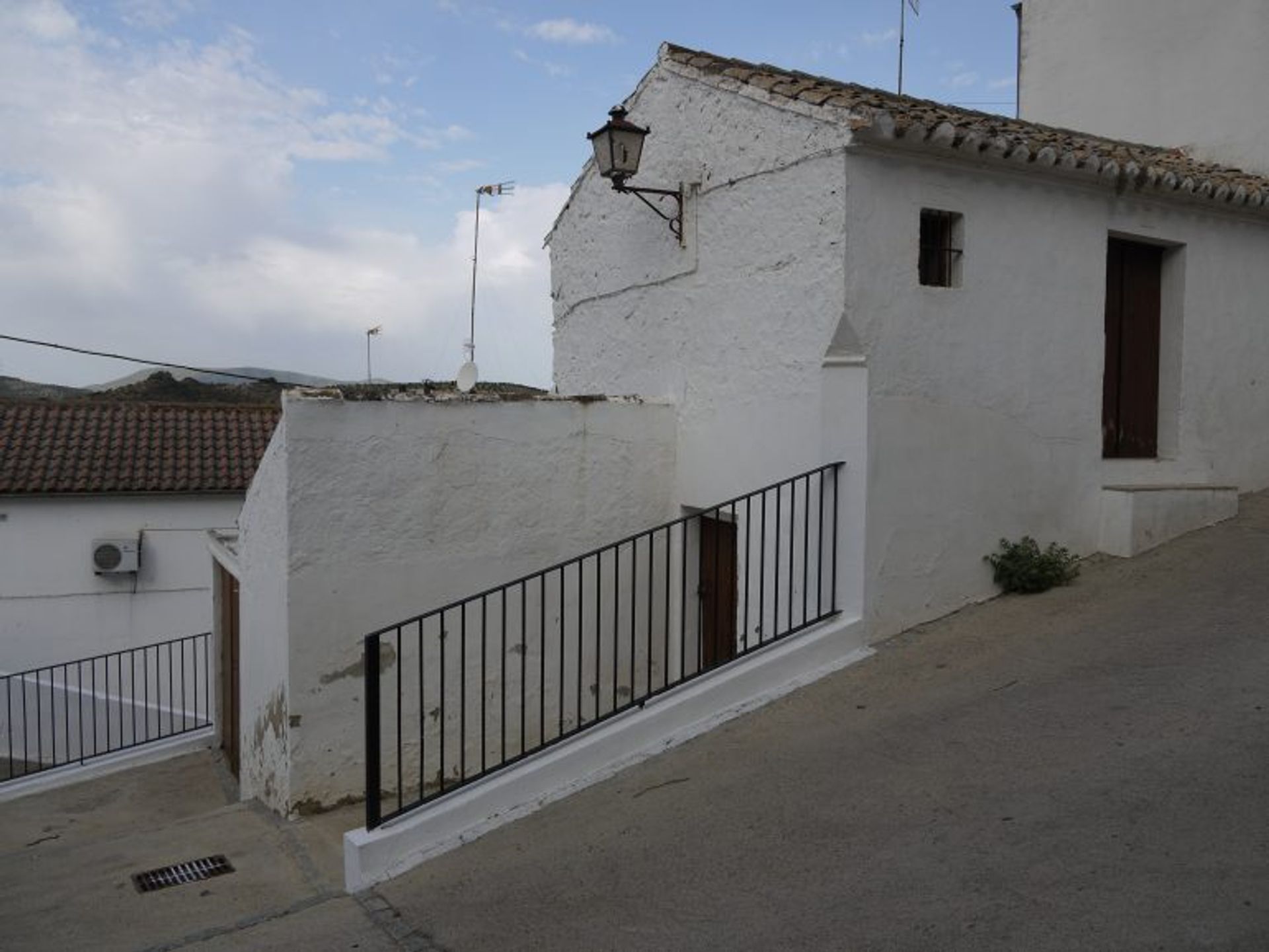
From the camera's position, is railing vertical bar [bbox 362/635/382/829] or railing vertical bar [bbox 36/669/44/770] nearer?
railing vertical bar [bbox 362/635/382/829]

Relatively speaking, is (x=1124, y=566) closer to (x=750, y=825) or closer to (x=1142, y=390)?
(x=1142, y=390)

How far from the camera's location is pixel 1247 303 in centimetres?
876

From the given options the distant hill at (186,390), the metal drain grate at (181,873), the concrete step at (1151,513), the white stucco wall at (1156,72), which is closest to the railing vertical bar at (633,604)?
the metal drain grate at (181,873)

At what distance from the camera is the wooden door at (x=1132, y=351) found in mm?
8172

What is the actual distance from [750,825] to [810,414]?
9.80 feet

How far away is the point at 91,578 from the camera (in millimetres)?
14945

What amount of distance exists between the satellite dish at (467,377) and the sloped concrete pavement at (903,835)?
318cm

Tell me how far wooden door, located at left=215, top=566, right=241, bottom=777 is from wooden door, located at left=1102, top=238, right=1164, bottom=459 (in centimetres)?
806

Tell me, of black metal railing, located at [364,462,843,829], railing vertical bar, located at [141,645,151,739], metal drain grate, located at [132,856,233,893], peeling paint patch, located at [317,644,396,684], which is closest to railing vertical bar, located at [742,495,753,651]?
black metal railing, located at [364,462,843,829]

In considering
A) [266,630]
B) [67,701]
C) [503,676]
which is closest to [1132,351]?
[503,676]

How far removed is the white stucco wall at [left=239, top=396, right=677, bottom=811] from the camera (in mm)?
6793

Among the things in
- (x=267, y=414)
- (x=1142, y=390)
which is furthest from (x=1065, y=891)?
(x=267, y=414)

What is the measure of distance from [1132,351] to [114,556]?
13.5 m

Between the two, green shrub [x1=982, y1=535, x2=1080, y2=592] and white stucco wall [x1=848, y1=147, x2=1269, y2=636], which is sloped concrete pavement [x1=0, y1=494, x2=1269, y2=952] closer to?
green shrub [x1=982, y1=535, x2=1080, y2=592]
